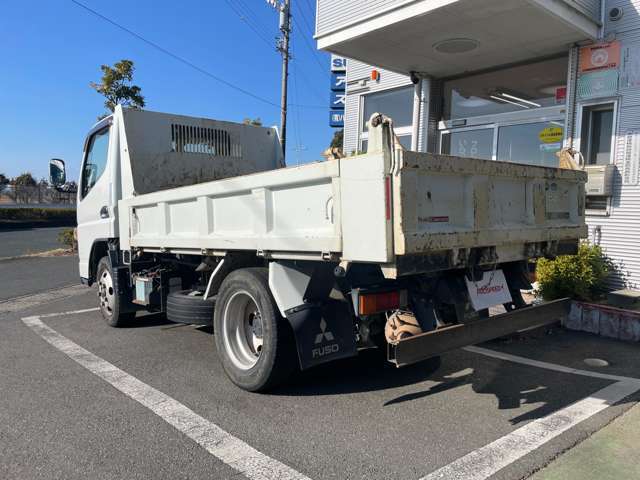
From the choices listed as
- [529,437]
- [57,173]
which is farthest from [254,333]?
[57,173]

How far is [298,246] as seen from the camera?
145 inches

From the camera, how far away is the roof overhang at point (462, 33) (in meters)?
6.79

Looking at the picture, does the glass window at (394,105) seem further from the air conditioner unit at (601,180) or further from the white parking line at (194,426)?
the white parking line at (194,426)

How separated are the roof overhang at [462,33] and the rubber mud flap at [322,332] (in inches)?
190

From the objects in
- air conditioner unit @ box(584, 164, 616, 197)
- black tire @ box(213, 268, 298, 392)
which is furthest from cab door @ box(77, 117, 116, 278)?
air conditioner unit @ box(584, 164, 616, 197)

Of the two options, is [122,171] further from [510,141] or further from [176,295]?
[510,141]

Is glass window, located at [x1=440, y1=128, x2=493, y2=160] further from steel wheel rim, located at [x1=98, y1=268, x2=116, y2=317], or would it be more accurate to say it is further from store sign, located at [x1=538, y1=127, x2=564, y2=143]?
steel wheel rim, located at [x1=98, y1=268, x2=116, y2=317]

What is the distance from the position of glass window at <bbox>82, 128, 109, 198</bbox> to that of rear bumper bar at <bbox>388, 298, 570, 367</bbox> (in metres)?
5.14

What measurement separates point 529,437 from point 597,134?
6000 millimetres

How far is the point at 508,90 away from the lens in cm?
916

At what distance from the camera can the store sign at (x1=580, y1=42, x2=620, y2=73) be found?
23.7ft

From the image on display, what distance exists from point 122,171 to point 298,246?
12.0ft

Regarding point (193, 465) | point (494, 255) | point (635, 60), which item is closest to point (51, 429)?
point (193, 465)

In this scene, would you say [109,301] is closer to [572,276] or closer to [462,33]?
[572,276]
